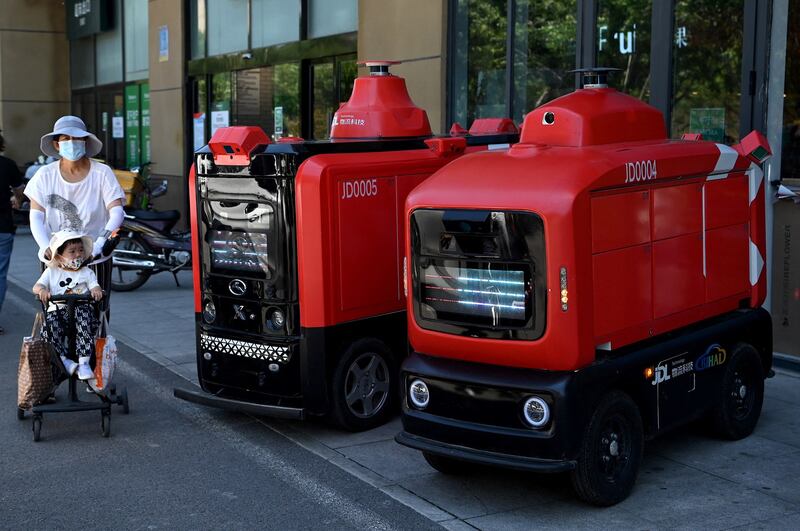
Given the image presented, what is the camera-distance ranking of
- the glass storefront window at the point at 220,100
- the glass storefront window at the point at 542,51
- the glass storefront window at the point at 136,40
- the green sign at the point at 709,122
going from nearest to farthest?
the green sign at the point at 709,122
the glass storefront window at the point at 542,51
the glass storefront window at the point at 220,100
the glass storefront window at the point at 136,40

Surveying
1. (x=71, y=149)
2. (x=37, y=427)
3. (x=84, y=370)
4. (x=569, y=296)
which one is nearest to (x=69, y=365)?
(x=84, y=370)

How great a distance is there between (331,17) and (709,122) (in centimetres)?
713

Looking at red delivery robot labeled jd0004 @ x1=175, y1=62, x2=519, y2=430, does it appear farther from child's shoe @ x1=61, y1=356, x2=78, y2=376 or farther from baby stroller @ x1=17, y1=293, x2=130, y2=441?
child's shoe @ x1=61, y1=356, x2=78, y2=376

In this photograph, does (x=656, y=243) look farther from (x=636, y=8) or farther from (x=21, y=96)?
(x=21, y=96)

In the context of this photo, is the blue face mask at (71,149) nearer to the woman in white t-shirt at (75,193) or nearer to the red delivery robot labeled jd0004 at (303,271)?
the woman in white t-shirt at (75,193)

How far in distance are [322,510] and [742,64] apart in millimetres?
5467

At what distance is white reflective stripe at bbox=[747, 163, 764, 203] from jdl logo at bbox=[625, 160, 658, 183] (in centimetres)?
130

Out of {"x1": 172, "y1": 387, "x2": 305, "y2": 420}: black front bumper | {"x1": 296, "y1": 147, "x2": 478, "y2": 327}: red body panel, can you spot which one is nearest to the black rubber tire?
{"x1": 172, "y1": 387, "x2": 305, "y2": 420}: black front bumper

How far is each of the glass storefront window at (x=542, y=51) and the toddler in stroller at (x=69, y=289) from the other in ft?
18.2

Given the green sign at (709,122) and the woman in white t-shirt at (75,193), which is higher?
the green sign at (709,122)

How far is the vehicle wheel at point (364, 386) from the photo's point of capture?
6.79 m

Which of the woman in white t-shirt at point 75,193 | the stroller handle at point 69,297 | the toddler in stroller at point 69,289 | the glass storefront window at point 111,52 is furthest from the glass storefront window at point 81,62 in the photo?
the stroller handle at point 69,297

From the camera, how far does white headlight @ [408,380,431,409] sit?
5.68 metres

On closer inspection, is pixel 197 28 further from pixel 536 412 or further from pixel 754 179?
pixel 536 412
